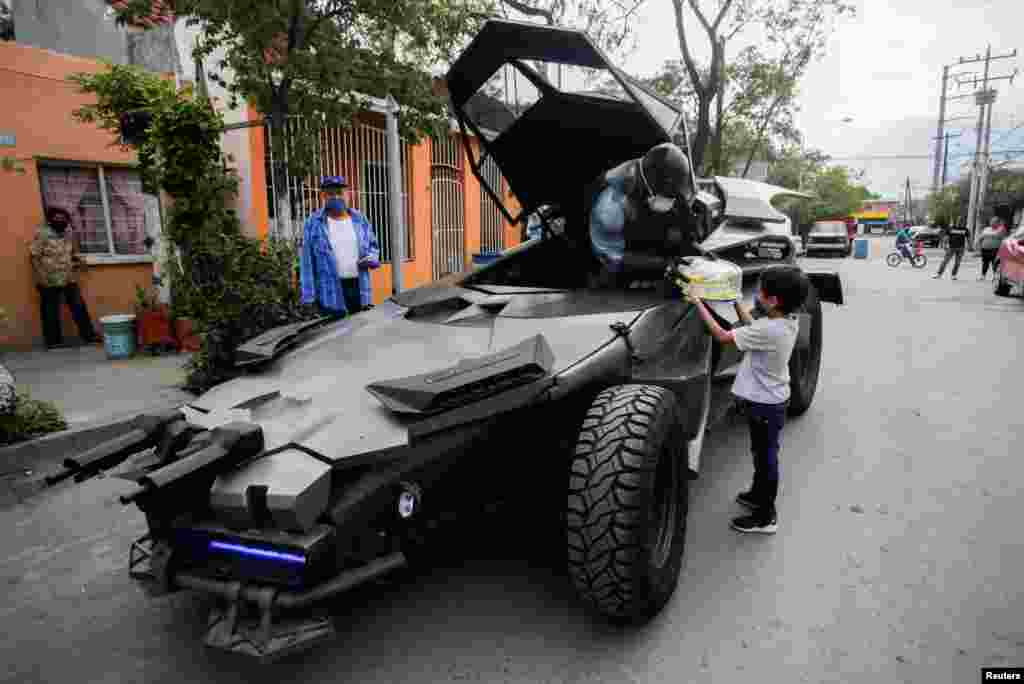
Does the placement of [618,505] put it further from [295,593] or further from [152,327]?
[152,327]

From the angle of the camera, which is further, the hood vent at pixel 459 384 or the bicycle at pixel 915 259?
the bicycle at pixel 915 259

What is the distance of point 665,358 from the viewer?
2906mm

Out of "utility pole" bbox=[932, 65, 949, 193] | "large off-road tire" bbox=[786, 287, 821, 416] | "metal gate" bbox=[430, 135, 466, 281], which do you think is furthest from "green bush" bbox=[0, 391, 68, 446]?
"utility pole" bbox=[932, 65, 949, 193]

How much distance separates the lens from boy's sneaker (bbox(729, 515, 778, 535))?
10.2 ft

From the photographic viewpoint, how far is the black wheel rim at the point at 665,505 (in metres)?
2.45

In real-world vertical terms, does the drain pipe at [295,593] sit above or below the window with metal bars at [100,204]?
below

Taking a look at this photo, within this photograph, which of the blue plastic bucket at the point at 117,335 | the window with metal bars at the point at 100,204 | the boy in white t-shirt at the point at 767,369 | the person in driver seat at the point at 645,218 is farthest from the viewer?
the window with metal bars at the point at 100,204

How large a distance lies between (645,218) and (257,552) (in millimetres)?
2488

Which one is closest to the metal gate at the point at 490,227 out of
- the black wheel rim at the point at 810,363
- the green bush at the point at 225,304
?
the green bush at the point at 225,304

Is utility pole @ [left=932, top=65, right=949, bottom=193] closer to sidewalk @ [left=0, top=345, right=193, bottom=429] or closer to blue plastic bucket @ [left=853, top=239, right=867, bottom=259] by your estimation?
blue plastic bucket @ [left=853, top=239, right=867, bottom=259]

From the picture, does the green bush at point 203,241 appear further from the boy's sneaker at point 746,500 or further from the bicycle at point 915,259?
the bicycle at point 915,259

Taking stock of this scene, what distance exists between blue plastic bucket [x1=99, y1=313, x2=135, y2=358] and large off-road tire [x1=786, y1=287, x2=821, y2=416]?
21.6ft

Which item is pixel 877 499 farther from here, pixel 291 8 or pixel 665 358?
pixel 291 8

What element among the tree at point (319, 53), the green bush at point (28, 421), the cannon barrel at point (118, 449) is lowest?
the green bush at point (28, 421)
